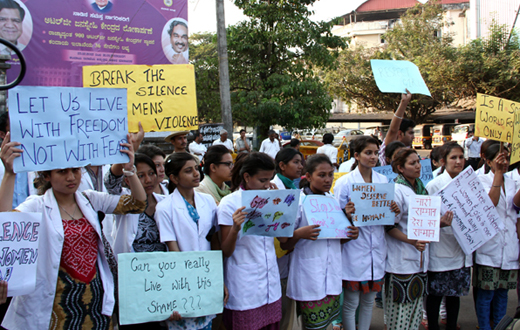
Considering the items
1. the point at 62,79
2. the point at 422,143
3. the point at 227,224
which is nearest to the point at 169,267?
the point at 227,224

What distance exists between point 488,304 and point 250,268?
2.35m

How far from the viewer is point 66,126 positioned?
2.51 meters

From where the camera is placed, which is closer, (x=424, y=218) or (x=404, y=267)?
(x=424, y=218)

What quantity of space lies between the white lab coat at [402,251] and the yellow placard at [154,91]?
1.78 metres

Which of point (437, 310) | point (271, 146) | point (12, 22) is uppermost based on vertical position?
point (12, 22)

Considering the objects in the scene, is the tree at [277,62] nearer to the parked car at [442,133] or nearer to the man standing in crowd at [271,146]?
the man standing in crowd at [271,146]

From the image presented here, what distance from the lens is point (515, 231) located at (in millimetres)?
3811

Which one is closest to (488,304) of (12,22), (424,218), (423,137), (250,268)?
(424,218)

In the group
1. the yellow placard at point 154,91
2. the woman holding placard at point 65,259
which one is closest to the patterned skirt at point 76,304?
the woman holding placard at point 65,259

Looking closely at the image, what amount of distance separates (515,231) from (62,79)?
757 cm

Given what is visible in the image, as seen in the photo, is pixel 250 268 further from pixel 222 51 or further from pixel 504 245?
pixel 222 51

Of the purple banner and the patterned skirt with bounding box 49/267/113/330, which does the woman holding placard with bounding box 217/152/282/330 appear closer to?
the patterned skirt with bounding box 49/267/113/330

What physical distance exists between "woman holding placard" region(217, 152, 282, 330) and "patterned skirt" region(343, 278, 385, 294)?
713 mm

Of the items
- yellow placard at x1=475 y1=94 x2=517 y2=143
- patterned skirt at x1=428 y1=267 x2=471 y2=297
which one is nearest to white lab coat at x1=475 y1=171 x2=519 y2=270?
patterned skirt at x1=428 y1=267 x2=471 y2=297
